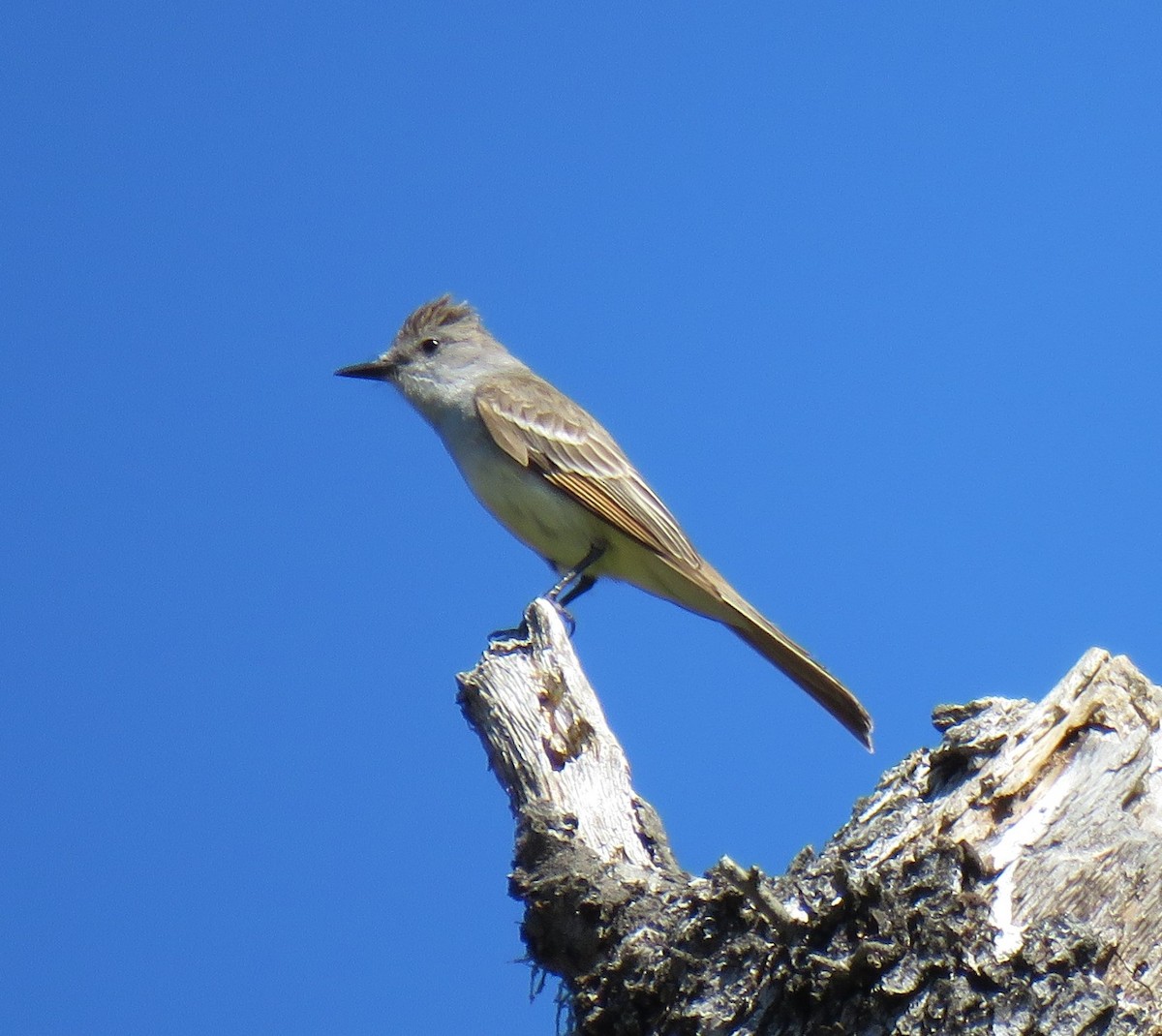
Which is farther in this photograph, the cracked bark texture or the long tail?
the long tail

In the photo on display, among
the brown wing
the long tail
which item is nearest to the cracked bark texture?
the long tail

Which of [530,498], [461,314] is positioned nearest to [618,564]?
[530,498]

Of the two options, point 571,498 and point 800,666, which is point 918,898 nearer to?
point 800,666

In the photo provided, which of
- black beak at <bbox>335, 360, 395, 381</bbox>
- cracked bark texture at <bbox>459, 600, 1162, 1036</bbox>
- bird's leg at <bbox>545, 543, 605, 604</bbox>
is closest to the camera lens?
cracked bark texture at <bbox>459, 600, 1162, 1036</bbox>

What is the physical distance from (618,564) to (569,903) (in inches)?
209

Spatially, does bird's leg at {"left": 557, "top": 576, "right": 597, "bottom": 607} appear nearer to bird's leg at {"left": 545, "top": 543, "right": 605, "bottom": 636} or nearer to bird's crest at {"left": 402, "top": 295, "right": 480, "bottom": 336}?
bird's leg at {"left": 545, "top": 543, "right": 605, "bottom": 636}

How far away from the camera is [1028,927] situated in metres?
3.41

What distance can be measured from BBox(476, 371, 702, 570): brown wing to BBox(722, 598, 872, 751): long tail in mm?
549

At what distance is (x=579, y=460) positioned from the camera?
955 centimetres

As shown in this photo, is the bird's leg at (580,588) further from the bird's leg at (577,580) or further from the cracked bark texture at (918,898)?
the cracked bark texture at (918,898)

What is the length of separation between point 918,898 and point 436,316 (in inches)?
322

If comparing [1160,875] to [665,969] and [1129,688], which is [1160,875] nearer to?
[1129,688]

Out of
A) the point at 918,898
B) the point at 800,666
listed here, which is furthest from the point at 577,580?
the point at 918,898

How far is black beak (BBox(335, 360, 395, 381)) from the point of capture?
34.7ft
